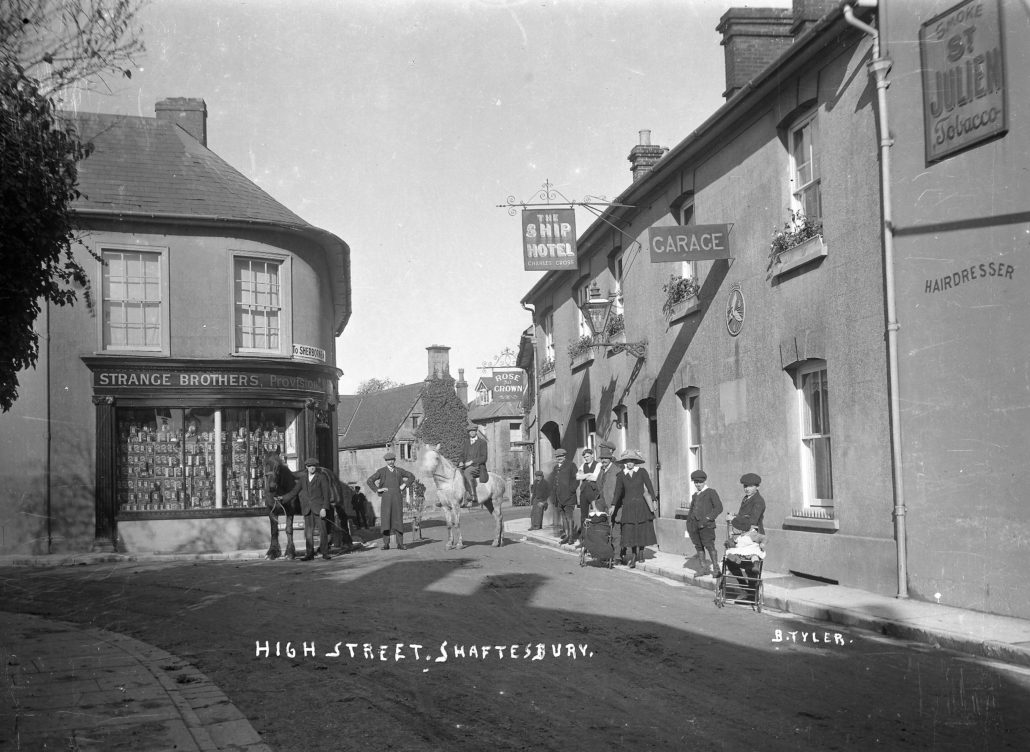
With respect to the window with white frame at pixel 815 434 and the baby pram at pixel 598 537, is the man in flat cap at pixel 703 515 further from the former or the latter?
the baby pram at pixel 598 537

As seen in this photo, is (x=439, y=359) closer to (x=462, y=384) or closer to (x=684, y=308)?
(x=462, y=384)

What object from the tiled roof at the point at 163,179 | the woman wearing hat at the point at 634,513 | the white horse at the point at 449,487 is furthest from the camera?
the tiled roof at the point at 163,179

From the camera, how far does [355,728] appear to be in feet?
19.5

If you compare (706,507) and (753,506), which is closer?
(753,506)

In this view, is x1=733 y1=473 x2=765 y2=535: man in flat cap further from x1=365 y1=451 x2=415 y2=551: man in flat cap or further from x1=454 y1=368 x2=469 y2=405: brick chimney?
x1=454 y1=368 x2=469 y2=405: brick chimney

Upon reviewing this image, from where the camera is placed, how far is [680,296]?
1723 cm

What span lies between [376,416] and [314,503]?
4452cm

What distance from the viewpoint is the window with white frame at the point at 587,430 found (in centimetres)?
2366

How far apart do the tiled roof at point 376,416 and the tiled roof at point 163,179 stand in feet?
109

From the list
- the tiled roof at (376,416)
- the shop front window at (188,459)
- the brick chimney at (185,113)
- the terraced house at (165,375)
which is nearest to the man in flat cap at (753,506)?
the terraced house at (165,375)

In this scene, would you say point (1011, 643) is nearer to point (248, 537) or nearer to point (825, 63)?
point (825, 63)

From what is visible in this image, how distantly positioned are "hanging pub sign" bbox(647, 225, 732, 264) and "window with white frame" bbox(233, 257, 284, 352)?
9893mm

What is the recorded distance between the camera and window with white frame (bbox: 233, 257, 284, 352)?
20578mm

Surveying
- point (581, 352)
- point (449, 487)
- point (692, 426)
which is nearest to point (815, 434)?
point (692, 426)
